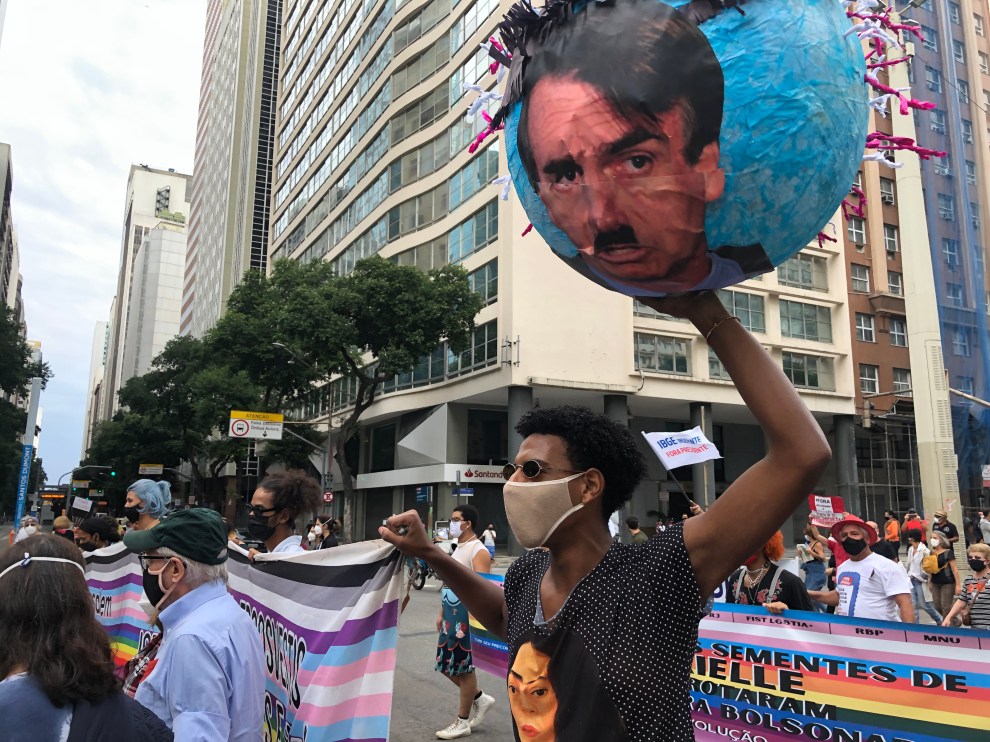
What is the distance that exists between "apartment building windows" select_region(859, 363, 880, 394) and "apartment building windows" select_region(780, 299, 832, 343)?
2.79 m

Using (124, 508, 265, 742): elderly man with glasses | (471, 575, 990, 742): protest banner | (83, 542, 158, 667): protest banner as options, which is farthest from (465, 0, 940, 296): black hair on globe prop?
(83, 542, 158, 667): protest banner

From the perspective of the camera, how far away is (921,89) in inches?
793

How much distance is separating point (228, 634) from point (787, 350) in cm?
3579

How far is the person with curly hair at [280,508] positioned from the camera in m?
4.95

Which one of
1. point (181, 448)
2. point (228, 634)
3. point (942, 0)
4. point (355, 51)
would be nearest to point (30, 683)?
point (228, 634)

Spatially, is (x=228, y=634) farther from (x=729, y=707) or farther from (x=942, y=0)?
(x=942, y=0)

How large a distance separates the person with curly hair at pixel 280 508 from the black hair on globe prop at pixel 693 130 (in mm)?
3617

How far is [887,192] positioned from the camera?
39688 mm

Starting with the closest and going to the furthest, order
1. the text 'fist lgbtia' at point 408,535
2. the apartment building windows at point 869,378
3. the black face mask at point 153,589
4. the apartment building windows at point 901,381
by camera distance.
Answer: the text 'fist lgbtia' at point 408,535
the black face mask at point 153,589
the apartment building windows at point 869,378
the apartment building windows at point 901,381

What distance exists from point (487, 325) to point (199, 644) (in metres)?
29.6

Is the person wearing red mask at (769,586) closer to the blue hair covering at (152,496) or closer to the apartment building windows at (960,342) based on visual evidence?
the blue hair covering at (152,496)

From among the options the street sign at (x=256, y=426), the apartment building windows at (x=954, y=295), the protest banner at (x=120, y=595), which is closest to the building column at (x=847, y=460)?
the apartment building windows at (x=954, y=295)

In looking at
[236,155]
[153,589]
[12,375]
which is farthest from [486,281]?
[236,155]

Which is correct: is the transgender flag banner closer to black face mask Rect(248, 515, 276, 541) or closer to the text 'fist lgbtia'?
black face mask Rect(248, 515, 276, 541)
